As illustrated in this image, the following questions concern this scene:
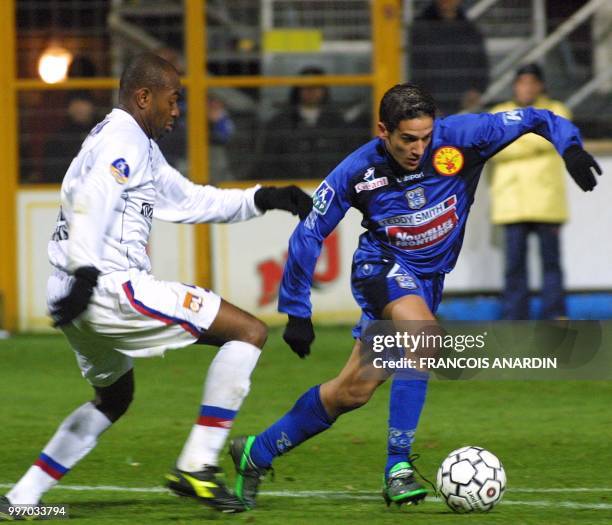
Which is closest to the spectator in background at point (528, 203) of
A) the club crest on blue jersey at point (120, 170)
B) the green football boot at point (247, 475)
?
the green football boot at point (247, 475)

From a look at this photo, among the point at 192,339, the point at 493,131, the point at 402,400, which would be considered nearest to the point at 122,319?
the point at 192,339

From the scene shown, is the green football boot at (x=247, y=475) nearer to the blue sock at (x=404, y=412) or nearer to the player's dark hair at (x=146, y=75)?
the blue sock at (x=404, y=412)

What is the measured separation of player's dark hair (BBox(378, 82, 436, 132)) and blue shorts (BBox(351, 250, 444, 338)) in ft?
1.89

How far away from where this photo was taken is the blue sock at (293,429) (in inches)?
232

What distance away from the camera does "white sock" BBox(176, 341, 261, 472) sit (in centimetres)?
554

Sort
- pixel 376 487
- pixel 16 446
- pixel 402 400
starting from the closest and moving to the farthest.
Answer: pixel 402 400
pixel 376 487
pixel 16 446

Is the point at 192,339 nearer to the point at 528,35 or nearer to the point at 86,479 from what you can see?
the point at 86,479

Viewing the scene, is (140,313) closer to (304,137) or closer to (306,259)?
(306,259)

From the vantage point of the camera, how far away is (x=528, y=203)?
35.8 feet

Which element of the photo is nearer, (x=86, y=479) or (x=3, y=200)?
(x=86, y=479)

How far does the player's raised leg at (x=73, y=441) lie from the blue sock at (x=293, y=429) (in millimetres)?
588

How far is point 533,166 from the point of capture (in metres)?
10.9

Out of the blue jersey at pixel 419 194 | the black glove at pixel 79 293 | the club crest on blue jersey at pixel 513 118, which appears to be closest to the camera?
the black glove at pixel 79 293

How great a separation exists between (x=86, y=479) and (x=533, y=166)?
17.9 feet
